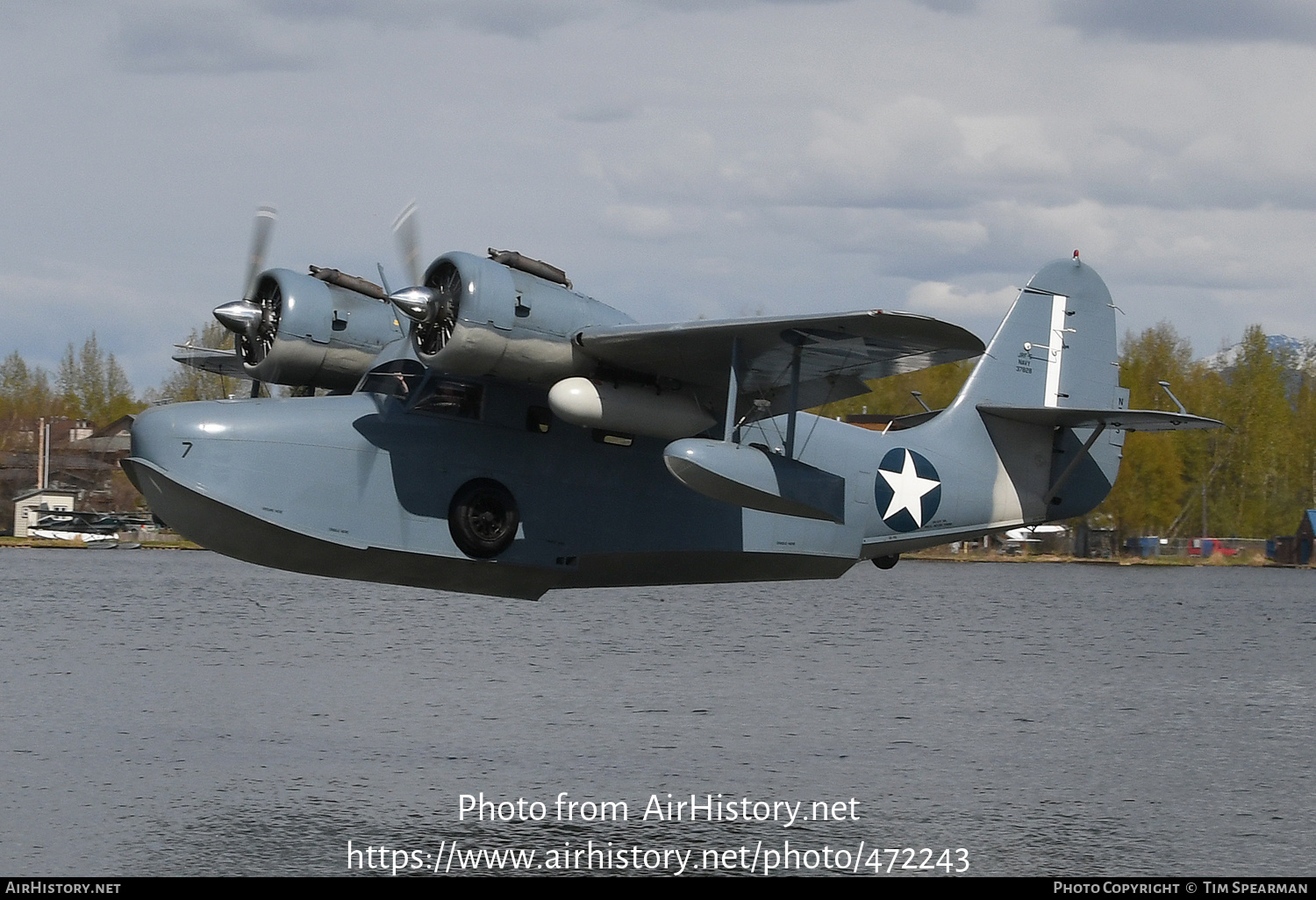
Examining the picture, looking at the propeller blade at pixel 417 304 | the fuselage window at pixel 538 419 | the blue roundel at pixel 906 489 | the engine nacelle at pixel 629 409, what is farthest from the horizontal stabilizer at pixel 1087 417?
the propeller blade at pixel 417 304

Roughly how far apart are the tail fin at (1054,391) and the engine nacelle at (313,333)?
8324 mm

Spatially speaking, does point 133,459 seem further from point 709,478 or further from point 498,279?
point 709,478

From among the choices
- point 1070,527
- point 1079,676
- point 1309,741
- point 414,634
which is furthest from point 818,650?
point 1070,527

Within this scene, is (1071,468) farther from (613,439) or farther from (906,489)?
(613,439)

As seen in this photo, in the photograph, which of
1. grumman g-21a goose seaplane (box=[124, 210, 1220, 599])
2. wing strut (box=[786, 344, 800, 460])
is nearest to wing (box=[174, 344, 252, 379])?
grumman g-21a goose seaplane (box=[124, 210, 1220, 599])

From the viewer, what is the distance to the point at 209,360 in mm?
19406

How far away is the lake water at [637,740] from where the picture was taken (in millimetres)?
13273

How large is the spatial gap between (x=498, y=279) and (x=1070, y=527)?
253ft

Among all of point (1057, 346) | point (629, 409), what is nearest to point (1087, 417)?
point (1057, 346)

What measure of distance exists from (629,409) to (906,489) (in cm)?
525

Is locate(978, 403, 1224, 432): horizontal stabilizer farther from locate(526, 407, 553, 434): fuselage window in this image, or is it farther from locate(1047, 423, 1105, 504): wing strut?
locate(526, 407, 553, 434): fuselage window

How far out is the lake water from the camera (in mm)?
13273

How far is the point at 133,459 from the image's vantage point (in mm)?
13719
